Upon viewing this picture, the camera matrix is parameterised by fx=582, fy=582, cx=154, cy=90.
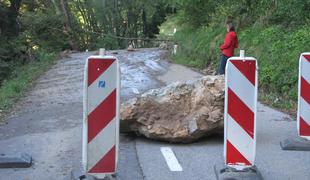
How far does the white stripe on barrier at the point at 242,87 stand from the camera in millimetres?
6957

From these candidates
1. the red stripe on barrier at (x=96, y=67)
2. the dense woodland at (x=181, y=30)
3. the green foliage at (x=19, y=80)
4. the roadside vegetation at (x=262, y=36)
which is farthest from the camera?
the dense woodland at (x=181, y=30)

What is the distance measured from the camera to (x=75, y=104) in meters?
14.6

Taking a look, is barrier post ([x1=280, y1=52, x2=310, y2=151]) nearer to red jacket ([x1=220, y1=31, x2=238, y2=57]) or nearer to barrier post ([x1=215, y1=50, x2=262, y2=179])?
barrier post ([x1=215, y1=50, x2=262, y2=179])

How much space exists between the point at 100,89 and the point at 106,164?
0.90m

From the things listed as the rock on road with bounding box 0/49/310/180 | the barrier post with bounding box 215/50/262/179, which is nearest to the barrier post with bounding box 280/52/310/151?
the rock on road with bounding box 0/49/310/180

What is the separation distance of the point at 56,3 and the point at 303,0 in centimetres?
3668

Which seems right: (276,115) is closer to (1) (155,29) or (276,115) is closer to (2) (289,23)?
(2) (289,23)

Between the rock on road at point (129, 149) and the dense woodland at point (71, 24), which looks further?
the dense woodland at point (71, 24)

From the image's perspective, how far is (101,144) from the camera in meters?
6.84

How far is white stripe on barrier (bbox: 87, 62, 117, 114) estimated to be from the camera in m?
6.71

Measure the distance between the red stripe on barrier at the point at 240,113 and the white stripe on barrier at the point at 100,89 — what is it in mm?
1432

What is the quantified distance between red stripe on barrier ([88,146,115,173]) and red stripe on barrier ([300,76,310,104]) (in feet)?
10.6

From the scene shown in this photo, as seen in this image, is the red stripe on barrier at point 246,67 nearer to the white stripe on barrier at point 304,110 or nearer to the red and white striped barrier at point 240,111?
the red and white striped barrier at point 240,111

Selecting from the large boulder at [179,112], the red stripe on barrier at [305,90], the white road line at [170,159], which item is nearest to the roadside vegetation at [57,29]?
the large boulder at [179,112]
